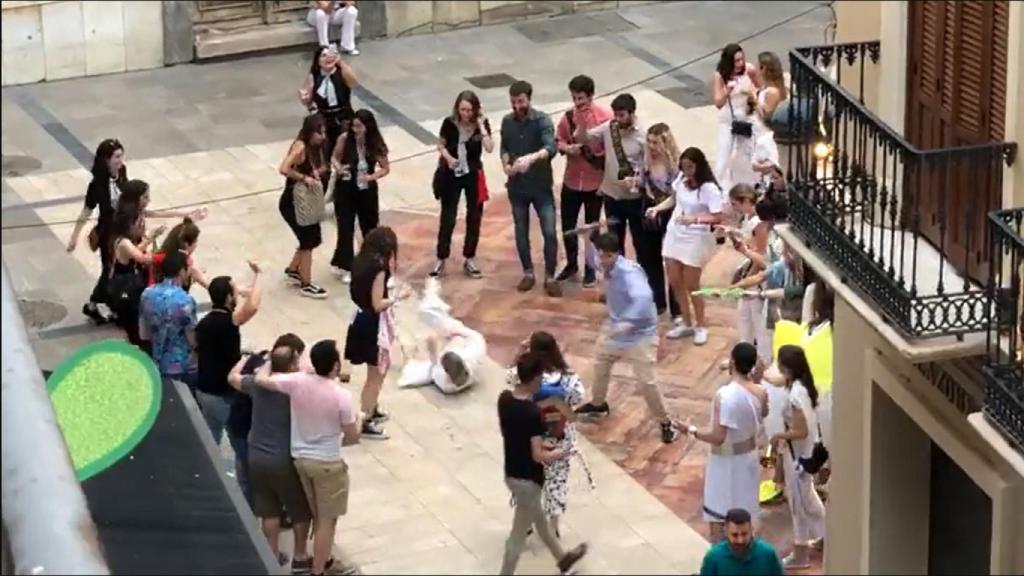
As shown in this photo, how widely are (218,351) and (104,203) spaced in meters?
2.69

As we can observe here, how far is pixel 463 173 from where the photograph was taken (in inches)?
464

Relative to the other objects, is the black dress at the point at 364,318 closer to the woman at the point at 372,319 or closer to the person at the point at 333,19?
the woman at the point at 372,319

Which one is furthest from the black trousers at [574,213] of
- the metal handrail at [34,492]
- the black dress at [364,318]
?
the metal handrail at [34,492]

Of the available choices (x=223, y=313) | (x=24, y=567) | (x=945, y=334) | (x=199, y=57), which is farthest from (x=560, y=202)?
(x=24, y=567)

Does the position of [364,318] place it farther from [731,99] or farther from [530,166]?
[731,99]

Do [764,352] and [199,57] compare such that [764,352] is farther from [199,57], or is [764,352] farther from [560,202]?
[199,57]

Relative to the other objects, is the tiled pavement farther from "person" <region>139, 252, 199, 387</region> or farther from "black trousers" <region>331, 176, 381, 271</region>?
"person" <region>139, 252, 199, 387</region>

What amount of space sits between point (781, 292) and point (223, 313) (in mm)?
2726

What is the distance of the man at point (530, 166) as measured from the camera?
1148cm

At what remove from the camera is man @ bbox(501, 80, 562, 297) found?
37.7ft

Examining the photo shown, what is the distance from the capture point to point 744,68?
12281 mm

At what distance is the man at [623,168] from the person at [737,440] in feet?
9.48

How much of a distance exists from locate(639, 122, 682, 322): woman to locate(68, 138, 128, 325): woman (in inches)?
114

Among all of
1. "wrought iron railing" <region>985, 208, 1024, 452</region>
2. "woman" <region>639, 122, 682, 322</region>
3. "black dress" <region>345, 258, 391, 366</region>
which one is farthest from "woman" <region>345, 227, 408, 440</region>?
"wrought iron railing" <region>985, 208, 1024, 452</region>
